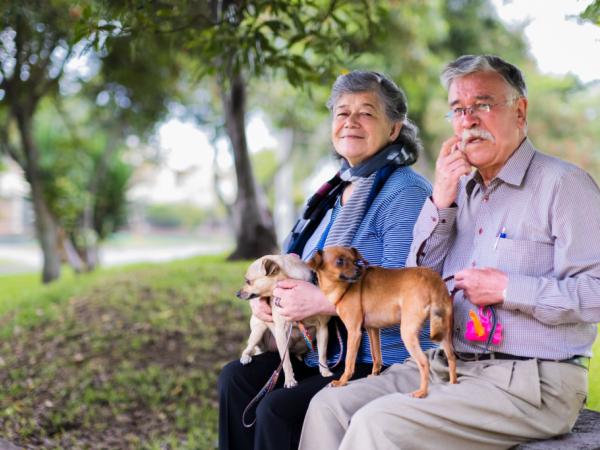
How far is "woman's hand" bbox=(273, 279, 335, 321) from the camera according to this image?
252 cm

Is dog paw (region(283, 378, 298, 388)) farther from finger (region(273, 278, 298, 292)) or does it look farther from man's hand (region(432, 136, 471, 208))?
man's hand (region(432, 136, 471, 208))

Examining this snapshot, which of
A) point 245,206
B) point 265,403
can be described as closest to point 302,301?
point 265,403

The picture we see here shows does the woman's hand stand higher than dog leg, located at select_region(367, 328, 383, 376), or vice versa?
the woman's hand

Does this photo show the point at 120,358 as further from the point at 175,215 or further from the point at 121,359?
the point at 175,215

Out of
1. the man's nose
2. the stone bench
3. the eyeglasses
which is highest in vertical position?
the eyeglasses

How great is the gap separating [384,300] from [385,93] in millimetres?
1079

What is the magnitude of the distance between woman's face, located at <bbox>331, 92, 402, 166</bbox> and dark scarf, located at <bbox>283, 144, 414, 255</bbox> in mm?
48

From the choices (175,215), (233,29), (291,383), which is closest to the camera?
(291,383)

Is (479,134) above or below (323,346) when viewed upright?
above

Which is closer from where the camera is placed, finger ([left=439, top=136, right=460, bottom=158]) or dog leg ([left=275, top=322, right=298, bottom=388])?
finger ([left=439, top=136, right=460, bottom=158])

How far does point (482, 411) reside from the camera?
2.11m

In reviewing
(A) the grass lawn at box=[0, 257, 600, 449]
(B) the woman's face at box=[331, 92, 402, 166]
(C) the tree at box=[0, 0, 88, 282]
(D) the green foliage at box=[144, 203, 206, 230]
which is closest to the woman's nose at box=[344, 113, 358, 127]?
(B) the woman's face at box=[331, 92, 402, 166]

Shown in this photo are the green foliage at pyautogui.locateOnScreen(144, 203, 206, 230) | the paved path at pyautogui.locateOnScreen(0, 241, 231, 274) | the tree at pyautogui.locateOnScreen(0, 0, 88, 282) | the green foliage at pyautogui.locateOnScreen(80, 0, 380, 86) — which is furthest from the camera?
the green foliage at pyautogui.locateOnScreen(144, 203, 206, 230)

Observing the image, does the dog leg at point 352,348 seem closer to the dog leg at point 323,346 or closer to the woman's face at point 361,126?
the dog leg at point 323,346
